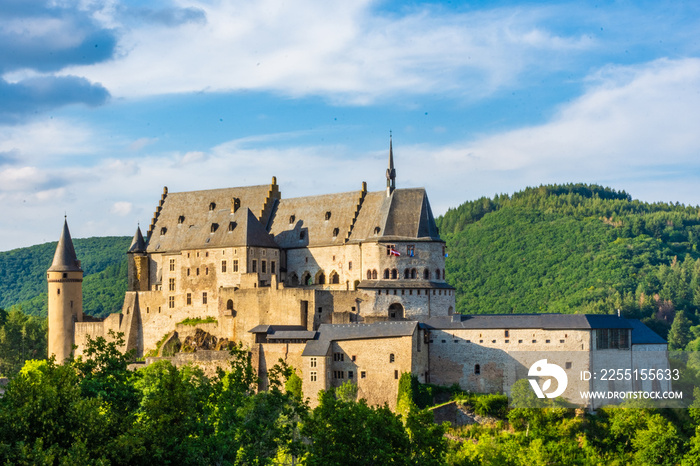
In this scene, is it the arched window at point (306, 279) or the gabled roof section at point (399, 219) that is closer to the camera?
the gabled roof section at point (399, 219)

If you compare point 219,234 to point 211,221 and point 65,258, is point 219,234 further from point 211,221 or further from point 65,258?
point 65,258

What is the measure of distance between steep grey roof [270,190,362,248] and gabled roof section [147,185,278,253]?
1.80 metres

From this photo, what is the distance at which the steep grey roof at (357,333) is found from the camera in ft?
214

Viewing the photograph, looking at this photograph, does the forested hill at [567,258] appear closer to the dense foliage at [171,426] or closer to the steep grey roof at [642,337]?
the steep grey roof at [642,337]

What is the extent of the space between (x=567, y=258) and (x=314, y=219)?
62.1m

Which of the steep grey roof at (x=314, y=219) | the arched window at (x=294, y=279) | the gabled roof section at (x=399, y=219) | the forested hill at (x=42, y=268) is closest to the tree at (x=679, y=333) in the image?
the gabled roof section at (x=399, y=219)

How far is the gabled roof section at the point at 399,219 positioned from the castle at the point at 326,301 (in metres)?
0.10

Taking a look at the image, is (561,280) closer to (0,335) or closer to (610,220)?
(610,220)

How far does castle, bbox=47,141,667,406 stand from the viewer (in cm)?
6562

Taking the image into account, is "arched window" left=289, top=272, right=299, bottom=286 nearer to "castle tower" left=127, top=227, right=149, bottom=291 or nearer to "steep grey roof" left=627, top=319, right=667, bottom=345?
"castle tower" left=127, top=227, right=149, bottom=291

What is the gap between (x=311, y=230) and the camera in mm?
80125

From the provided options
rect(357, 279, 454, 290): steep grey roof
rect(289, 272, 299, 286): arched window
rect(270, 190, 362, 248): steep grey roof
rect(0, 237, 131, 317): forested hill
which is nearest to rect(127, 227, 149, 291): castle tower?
rect(270, 190, 362, 248): steep grey roof

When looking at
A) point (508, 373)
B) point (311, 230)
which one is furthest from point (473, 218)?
point (508, 373)

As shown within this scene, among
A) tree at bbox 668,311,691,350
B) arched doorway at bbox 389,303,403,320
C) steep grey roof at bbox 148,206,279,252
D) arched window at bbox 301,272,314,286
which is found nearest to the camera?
arched doorway at bbox 389,303,403,320
